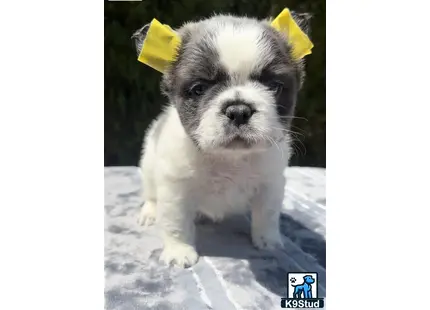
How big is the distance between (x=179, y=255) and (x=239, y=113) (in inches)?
25.5

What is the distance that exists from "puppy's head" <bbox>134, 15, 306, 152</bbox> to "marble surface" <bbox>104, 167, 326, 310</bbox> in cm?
42

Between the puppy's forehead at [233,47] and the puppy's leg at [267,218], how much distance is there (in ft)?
1.71

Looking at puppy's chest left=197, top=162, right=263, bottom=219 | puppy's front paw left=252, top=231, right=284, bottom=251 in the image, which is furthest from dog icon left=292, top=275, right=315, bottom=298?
puppy's chest left=197, top=162, right=263, bottom=219

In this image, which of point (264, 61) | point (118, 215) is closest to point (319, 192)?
point (264, 61)

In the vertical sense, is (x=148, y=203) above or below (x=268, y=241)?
above

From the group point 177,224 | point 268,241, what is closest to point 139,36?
point 177,224

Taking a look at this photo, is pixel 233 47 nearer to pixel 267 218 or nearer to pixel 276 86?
pixel 276 86

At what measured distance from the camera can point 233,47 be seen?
1.85 m

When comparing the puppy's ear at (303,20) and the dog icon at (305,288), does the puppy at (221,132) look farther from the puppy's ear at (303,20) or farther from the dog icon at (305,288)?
the dog icon at (305,288)

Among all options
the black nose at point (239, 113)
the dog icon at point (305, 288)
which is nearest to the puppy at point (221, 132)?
the black nose at point (239, 113)

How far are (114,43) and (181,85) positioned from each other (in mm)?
322

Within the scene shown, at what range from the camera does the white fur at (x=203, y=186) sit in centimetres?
208

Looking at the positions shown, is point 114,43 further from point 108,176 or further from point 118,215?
point 118,215

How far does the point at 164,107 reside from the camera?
87.4 inches
